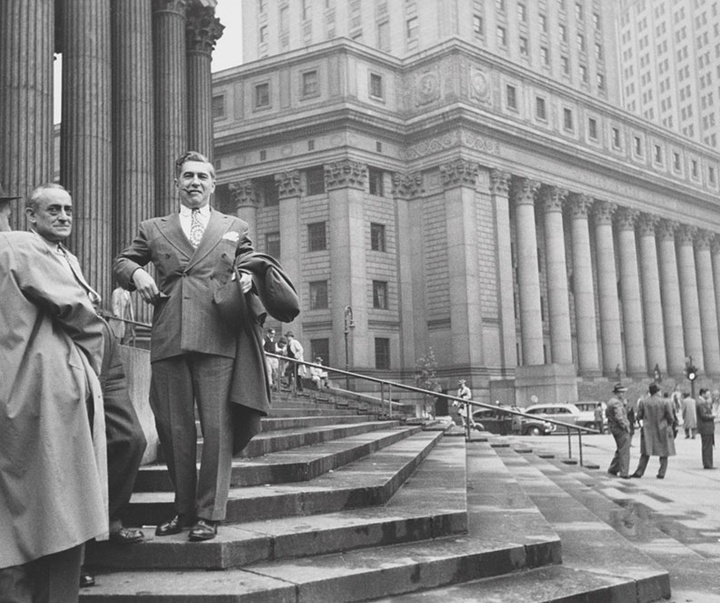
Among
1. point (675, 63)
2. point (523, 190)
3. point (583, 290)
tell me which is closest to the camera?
point (523, 190)

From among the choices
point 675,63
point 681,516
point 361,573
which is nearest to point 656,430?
point 681,516

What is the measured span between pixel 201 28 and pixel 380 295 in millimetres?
31860

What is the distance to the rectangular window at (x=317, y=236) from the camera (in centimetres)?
5228

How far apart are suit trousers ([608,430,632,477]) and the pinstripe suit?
14.1 metres

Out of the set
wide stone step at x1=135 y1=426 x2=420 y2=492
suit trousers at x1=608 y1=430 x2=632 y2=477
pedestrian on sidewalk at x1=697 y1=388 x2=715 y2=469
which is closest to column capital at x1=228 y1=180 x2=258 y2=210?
pedestrian on sidewalk at x1=697 y1=388 x2=715 y2=469

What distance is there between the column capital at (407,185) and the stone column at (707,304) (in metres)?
32.4

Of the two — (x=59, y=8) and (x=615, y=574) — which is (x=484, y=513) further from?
(x=59, y=8)

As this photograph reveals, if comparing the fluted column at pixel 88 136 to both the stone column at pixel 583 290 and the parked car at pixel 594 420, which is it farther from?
the stone column at pixel 583 290

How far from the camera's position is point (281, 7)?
269ft

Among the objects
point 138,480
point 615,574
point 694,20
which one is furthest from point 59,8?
point 694,20

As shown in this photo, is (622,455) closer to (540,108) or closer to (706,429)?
(706,429)

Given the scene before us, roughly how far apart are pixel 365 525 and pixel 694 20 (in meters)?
133

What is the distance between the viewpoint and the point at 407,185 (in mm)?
54438

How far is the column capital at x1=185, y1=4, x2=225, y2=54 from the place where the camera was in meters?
21.9
